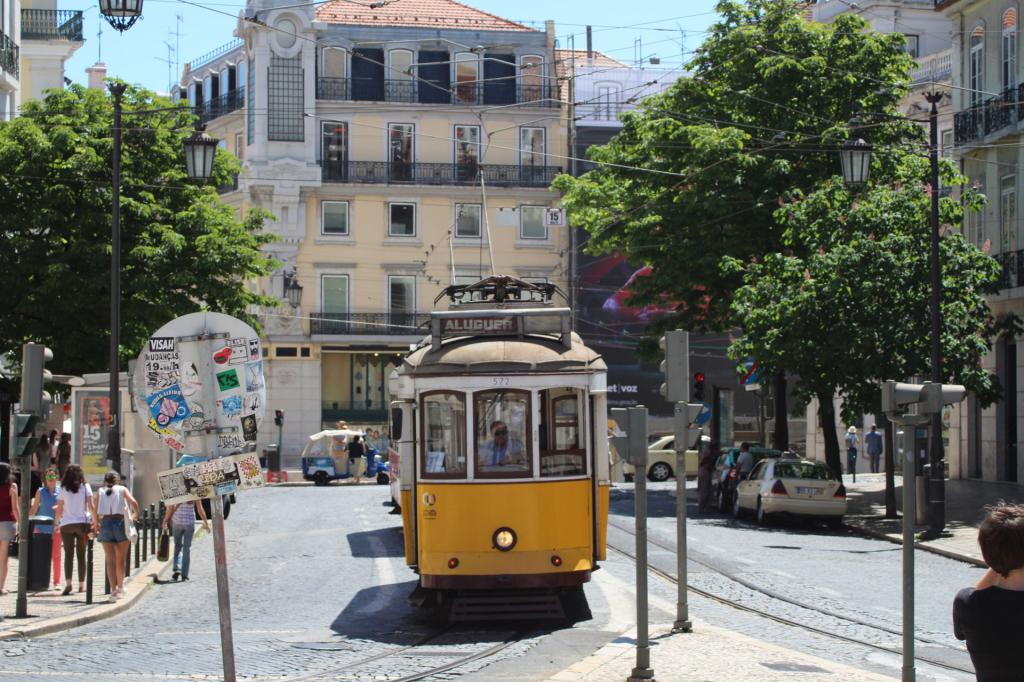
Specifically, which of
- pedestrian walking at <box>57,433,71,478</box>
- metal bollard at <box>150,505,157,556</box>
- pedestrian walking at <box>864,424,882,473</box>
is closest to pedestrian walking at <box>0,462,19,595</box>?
metal bollard at <box>150,505,157,556</box>

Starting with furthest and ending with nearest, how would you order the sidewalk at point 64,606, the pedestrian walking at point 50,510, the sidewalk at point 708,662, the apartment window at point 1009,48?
the apartment window at point 1009,48 < the pedestrian walking at point 50,510 < the sidewalk at point 64,606 < the sidewalk at point 708,662

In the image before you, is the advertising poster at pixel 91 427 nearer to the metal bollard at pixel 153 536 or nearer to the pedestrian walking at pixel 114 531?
the metal bollard at pixel 153 536

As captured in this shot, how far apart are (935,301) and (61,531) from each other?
1564cm

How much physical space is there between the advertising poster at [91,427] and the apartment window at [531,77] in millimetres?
36491

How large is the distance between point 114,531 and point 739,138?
2127 centimetres

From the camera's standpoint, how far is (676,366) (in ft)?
52.6

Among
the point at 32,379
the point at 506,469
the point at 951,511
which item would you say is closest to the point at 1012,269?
the point at 951,511

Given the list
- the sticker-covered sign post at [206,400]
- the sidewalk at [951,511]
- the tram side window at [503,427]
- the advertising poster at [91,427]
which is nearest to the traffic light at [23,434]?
the tram side window at [503,427]

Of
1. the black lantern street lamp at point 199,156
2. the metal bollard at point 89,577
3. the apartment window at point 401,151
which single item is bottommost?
the metal bollard at point 89,577

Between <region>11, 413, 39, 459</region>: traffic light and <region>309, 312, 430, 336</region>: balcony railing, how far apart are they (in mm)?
43358

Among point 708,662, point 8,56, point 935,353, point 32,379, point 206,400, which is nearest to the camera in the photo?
point 206,400

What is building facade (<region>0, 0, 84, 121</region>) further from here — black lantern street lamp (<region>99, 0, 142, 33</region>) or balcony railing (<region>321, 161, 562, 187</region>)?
black lantern street lamp (<region>99, 0, 142, 33</region>)

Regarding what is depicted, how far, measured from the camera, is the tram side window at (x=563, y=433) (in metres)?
16.5

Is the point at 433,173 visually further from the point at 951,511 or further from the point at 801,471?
the point at 801,471
